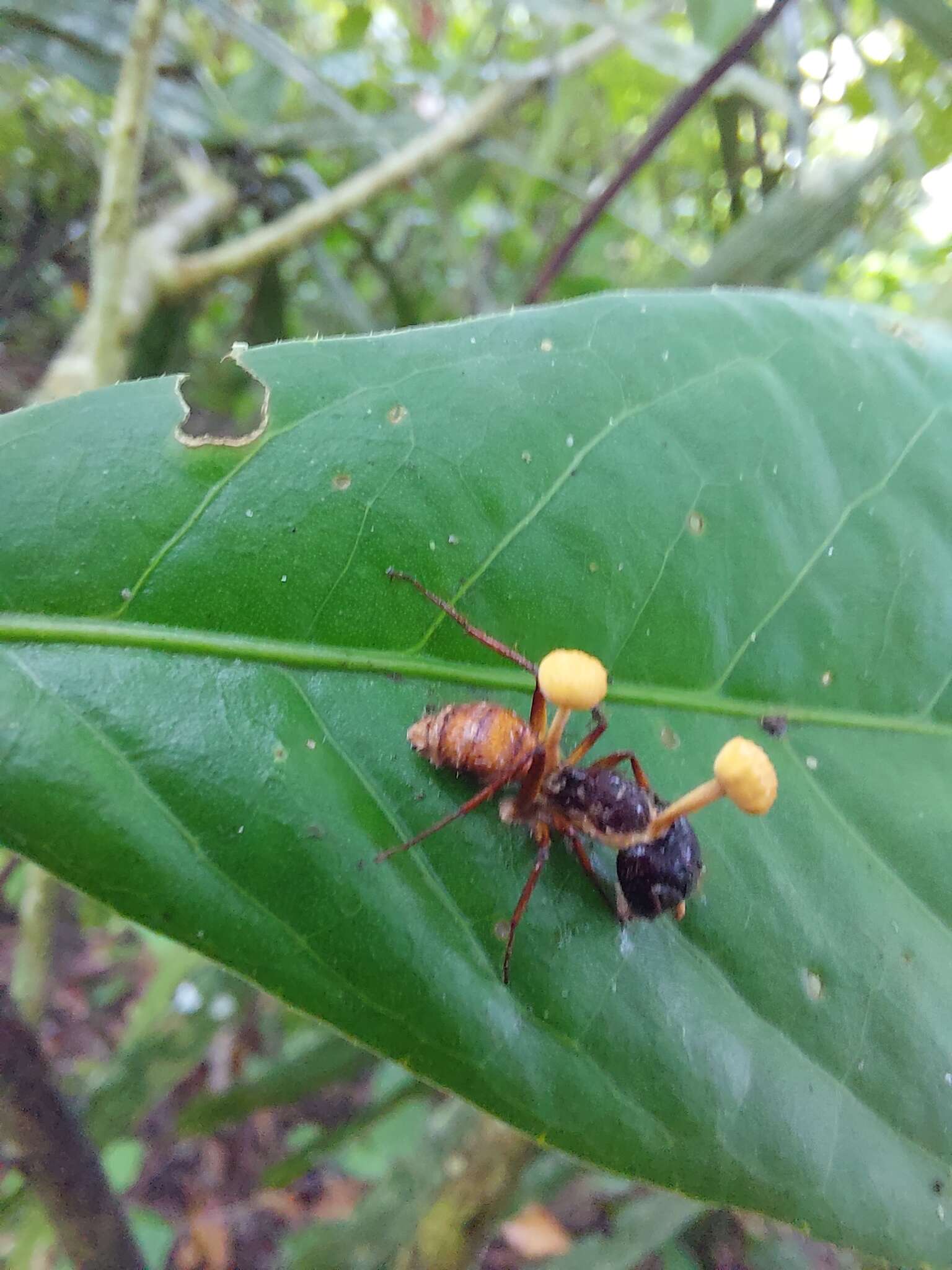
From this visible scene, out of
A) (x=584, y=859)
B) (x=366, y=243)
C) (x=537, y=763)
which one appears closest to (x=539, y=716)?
(x=537, y=763)

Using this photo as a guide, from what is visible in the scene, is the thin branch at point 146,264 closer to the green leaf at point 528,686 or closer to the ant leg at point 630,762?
the green leaf at point 528,686

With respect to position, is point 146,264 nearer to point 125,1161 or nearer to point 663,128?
point 663,128

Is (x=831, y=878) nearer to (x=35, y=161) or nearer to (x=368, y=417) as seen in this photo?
(x=368, y=417)

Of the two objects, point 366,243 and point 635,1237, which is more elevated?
point 366,243

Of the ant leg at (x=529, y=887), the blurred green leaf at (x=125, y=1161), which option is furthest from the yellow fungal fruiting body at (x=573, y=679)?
the blurred green leaf at (x=125, y=1161)

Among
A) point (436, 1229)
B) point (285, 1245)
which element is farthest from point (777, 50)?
point (285, 1245)

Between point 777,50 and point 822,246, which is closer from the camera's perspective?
point 822,246

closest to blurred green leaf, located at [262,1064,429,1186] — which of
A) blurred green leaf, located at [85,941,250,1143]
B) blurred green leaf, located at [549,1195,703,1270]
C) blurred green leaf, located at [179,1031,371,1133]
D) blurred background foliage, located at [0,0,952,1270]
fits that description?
blurred background foliage, located at [0,0,952,1270]
